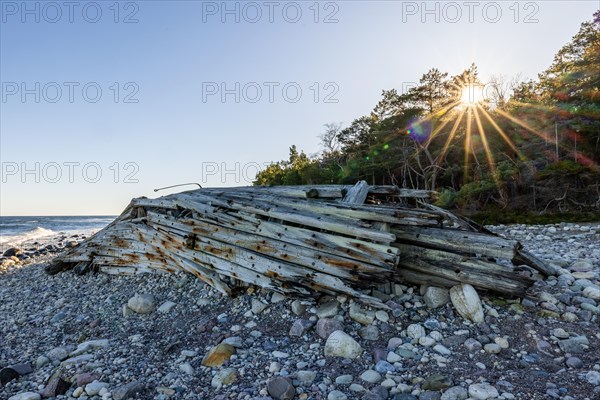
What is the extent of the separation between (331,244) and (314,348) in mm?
1312

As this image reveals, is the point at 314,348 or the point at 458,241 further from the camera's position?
the point at 458,241

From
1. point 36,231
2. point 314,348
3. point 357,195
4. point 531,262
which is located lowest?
point 36,231

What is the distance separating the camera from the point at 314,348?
11.9 feet

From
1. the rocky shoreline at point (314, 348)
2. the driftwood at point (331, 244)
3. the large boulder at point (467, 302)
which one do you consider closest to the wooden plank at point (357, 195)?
the driftwood at point (331, 244)

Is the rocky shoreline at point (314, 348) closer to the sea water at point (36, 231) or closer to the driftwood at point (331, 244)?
the driftwood at point (331, 244)

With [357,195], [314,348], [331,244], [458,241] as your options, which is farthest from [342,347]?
[357,195]

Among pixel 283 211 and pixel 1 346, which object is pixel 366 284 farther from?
pixel 1 346

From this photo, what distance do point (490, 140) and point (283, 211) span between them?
24.7m

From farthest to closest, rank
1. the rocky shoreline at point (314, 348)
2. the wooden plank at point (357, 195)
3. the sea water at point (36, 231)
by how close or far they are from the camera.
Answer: the sea water at point (36, 231), the wooden plank at point (357, 195), the rocky shoreline at point (314, 348)

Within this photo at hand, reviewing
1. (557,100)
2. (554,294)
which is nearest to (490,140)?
(557,100)

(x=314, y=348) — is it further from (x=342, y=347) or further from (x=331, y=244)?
(x=331, y=244)

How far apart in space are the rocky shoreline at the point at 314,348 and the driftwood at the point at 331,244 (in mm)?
257

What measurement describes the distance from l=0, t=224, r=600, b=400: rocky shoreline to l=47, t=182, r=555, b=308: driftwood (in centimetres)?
26

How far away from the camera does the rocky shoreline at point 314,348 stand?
2971 mm
